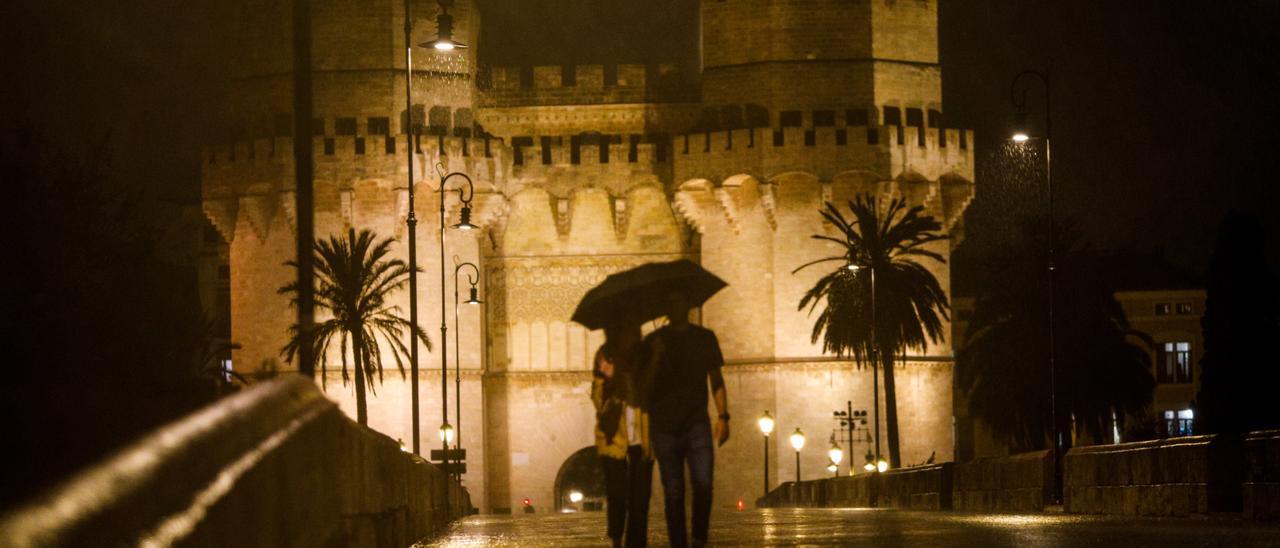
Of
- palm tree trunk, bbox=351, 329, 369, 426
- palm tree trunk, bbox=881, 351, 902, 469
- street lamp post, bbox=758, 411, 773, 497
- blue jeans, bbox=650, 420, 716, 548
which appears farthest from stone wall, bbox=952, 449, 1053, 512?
palm tree trunk, bbox=351, 329, 369, 426

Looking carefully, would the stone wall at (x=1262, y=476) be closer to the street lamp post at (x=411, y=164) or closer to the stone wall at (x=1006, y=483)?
the stone wall at (x=1006, y=483)

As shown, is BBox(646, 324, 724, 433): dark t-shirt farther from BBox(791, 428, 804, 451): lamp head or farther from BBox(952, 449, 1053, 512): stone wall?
BBox(791, 428, 804, 451): lamp head

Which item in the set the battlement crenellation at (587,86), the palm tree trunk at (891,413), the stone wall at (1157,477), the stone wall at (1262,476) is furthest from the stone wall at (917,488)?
the battlement crenellation at (587,86)

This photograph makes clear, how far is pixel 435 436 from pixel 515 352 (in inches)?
249

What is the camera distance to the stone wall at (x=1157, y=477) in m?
16.6

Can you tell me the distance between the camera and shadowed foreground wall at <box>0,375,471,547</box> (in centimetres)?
293

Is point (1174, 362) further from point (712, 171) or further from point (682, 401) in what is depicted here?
point (682, 401)

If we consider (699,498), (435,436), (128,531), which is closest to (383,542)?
(699,498)

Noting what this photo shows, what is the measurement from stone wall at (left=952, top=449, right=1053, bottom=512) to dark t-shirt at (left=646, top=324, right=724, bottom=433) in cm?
1155

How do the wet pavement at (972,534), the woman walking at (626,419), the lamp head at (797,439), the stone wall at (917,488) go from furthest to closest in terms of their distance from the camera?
the lamp head at (797,439)
the stone wall at (917,488)
the wet pavement at (972,534)
the woman walking at (626,419)

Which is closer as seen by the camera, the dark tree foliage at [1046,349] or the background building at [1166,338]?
the dark tree foliage at [1046,349]

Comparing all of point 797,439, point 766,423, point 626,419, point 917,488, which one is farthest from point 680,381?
point 797,439

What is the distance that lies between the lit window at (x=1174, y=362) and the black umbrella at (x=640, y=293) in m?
81.8

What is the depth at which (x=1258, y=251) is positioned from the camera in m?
64.6
